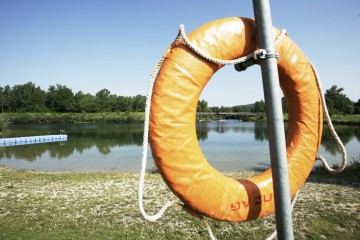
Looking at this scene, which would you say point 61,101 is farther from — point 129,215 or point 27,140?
point 129,215

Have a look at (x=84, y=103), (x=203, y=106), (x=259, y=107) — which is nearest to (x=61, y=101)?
(x=84, y=103)

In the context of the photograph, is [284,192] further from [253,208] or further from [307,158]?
[307,158]

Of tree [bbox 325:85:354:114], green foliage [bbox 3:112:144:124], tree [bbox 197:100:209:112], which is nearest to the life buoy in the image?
green foliage [bbox 3:112:144:124]

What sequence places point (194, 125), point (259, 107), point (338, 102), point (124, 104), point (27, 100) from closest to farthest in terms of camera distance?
point (194, 125)
point (338, 102)
point (27, 100)
point (124, 104)
point (259, 107)

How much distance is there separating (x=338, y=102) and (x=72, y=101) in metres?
70.0

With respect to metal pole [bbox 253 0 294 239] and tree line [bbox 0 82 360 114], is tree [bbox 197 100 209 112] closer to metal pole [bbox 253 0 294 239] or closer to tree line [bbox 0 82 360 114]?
tree line [bbox 0 82 360 114]

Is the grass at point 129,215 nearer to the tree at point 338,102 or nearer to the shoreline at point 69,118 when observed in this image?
the shoreline at point 69,118

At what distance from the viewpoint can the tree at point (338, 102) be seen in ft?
199

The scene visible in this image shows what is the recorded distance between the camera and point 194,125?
1.64 metres

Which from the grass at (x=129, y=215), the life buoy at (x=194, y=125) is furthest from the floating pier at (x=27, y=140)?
the life buoy at (x=194, y=125)

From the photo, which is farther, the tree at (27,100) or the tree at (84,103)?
the tree at (84,103)

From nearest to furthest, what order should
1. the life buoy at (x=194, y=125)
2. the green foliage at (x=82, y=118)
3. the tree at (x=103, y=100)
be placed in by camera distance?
the life buoy at (x=194, y=125) < the green foliage at (x=82, y=118) < the tree at (x=103, y=100)

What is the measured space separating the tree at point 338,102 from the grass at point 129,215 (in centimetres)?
6196

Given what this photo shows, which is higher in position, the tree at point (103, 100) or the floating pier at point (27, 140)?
the tree at point (103, 100)
